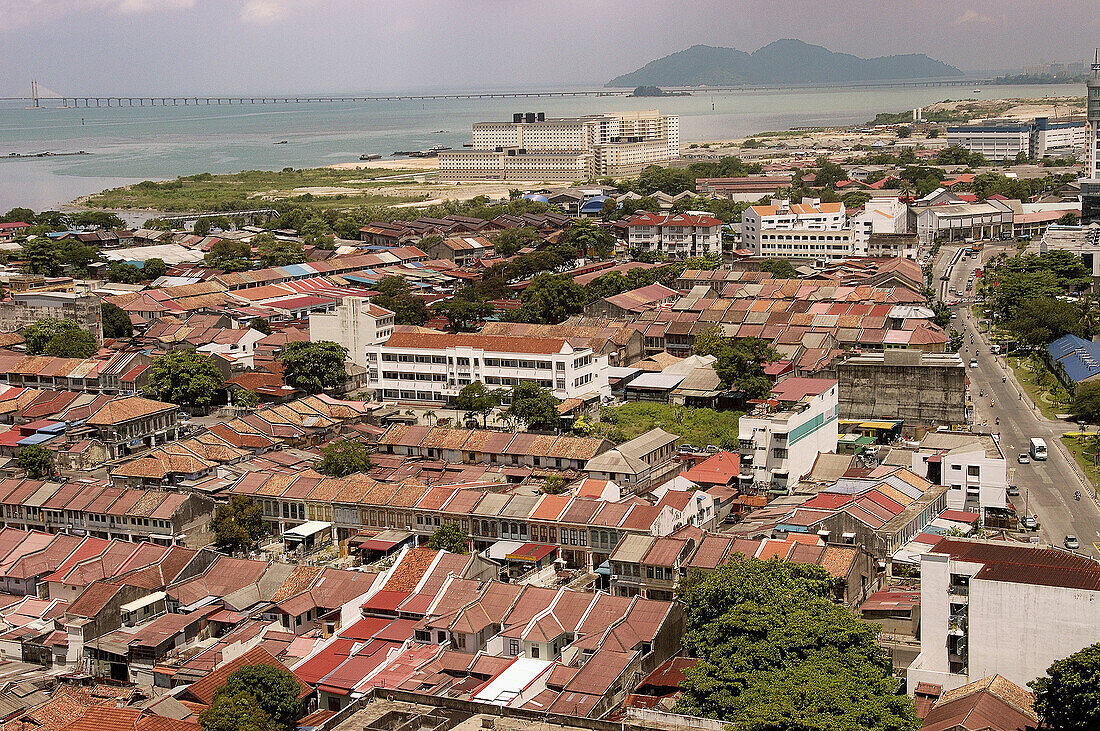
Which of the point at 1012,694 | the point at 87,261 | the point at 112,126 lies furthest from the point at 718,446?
the point at 112,126

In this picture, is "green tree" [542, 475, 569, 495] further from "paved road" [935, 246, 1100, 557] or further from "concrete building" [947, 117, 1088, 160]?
"concrete building" [947, 117, 1088, 160]

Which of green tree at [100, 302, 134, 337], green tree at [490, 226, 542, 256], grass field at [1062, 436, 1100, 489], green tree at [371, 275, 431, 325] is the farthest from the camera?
green tree at [490, 226, 542, 256]

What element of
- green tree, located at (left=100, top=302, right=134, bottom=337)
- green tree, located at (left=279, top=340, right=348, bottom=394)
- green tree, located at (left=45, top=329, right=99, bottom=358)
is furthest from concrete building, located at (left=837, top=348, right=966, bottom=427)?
green tree, located at (left=100, top=302, right=134, bottom=337)

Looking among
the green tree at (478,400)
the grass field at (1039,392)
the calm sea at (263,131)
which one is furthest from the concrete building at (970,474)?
the calm sea at (263,131)

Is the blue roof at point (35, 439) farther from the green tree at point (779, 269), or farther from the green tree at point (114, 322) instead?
the green tree at point (779, 269)

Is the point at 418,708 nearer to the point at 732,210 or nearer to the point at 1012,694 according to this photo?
the point at 1012,694

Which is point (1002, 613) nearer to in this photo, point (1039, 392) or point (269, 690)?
point (269, 690)
